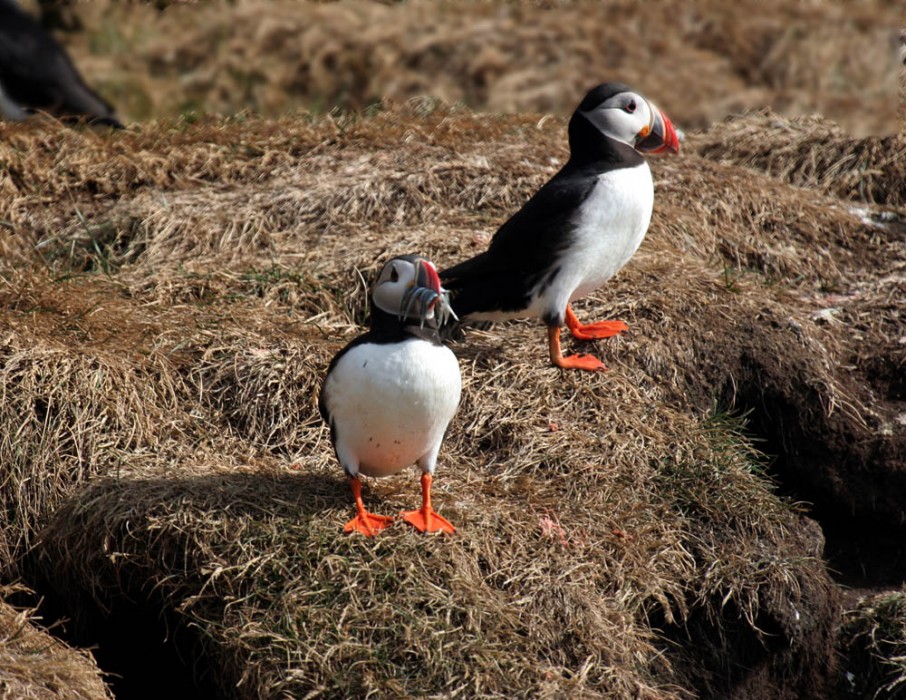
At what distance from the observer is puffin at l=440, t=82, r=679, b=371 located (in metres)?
4.56

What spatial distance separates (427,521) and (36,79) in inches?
191

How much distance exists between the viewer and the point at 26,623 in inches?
150

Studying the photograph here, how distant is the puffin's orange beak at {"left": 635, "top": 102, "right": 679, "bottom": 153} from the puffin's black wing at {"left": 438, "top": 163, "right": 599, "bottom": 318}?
31cm

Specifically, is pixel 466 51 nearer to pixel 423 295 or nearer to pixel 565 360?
pixel 565 360

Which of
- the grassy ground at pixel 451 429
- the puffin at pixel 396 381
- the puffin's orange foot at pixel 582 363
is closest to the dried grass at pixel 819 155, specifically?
the grassy ground at pixel 451 429

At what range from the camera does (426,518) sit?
12.8 ft

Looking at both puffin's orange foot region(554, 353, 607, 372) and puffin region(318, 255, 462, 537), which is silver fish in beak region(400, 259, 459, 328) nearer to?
puffin region(318, 255, 462, 537)

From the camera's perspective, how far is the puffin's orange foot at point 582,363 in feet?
15.5

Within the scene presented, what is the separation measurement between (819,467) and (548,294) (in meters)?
1.29

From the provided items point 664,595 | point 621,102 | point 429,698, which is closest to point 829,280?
point 621,102

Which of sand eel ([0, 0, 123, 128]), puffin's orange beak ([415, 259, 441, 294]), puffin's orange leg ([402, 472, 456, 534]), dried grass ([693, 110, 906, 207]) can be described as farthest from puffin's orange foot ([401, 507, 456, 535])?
sand eel ([0, 0, 123, 128])

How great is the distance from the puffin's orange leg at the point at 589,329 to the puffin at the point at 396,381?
1137 millimetres

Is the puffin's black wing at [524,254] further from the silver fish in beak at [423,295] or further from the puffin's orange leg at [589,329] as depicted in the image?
the silver fish in beak at [423,295]

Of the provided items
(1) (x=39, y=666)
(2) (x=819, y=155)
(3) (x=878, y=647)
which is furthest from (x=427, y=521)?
(2) (x=819, y=155)
